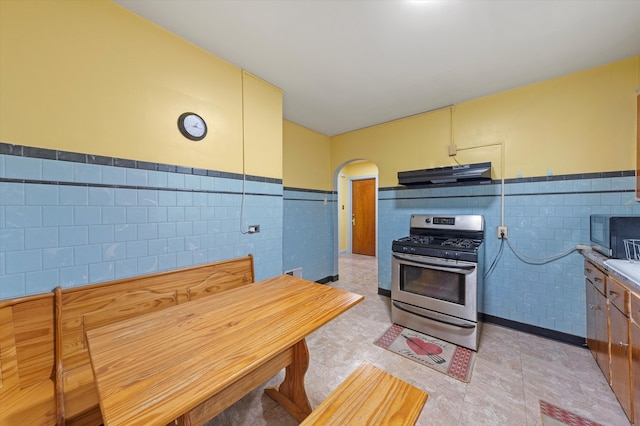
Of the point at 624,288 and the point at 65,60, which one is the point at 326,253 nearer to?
the point at 624,288

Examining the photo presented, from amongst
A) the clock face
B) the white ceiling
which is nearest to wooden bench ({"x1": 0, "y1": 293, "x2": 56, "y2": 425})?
the clock face

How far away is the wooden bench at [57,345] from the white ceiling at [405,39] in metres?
1.78

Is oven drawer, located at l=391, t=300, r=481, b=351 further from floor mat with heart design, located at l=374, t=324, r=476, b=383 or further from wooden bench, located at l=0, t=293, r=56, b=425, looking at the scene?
wooden bench, located at l=0, t=293, r=56, b=425

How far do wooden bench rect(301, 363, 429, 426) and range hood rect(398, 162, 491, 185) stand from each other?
1.95m

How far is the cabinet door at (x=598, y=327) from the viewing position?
161 centimetres

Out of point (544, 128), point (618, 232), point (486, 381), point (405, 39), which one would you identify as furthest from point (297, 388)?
point (544, 128)

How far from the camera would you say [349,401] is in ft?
3.24

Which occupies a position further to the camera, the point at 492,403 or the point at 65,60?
the point at 492,403

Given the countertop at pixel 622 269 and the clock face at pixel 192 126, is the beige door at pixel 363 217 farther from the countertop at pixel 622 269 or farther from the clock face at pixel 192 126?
the clock face at pixel 192 126

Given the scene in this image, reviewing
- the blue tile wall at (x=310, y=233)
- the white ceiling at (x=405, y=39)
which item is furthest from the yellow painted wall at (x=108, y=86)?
the blue tile wall at (x=310, y=233)

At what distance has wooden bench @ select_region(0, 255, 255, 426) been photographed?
3.28 feet

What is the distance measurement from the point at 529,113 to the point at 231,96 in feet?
9.36

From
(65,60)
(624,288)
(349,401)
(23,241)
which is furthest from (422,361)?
(65,60)

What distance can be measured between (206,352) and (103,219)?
112 cm
